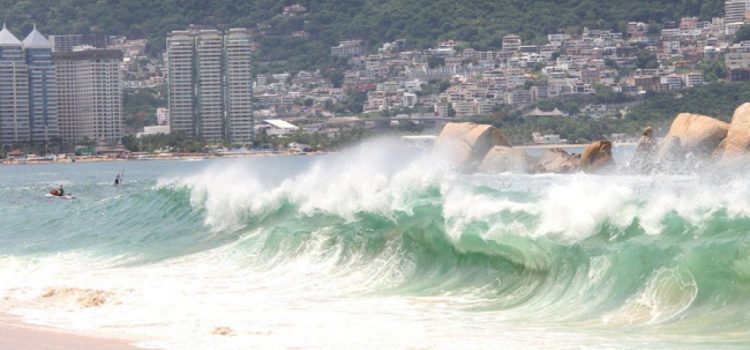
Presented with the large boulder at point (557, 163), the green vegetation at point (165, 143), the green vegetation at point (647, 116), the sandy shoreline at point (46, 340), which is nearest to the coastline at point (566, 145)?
the green vegetation at point (647, 116)

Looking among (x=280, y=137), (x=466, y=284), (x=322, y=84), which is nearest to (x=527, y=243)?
(x=466, y=284)

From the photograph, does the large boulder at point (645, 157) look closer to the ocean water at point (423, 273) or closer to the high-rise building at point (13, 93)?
the ocean water at point (423, 273)

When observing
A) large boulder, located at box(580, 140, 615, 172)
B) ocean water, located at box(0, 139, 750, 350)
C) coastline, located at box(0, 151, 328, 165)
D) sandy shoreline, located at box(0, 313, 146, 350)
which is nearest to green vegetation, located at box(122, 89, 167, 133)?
coastline, located at box(0, 151, 328, 165)

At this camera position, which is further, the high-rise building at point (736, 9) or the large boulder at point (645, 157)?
the high-rise building at point (736, 9)

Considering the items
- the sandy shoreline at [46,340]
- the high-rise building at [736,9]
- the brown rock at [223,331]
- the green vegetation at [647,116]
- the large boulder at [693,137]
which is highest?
the high-rise building at [736,9]

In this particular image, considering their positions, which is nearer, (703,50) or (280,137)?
(280,137)

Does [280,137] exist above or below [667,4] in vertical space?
below

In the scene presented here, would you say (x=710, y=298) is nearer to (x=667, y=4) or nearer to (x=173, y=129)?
(x=173, y=129)

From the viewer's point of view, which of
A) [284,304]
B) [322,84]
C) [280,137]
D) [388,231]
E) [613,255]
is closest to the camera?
[613,255]
